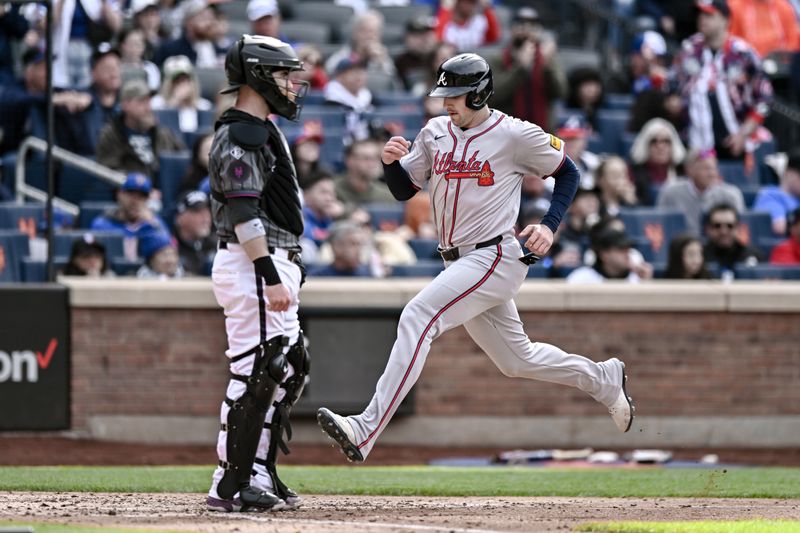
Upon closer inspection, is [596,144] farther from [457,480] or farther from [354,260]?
[457,480]

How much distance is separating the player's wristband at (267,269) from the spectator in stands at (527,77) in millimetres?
7906

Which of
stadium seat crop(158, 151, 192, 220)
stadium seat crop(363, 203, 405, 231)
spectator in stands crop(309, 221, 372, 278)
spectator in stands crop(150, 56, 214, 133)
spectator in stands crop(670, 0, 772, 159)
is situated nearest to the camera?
spectator in stands crop(309, 221, 372, 278)

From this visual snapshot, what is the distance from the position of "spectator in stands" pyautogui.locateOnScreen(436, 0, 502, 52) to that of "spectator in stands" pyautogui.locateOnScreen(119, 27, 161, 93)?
3.50m

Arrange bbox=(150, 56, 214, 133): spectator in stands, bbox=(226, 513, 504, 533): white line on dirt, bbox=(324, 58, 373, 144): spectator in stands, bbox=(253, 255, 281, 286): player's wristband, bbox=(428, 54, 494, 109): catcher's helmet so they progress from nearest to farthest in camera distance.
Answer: bbox=(226, 513, 504, 533): white line on dirt → bbox=(253, 255, 281, 286): player's wristband → bbox=(428, 54, 494, 109): catcher's helmet → bbox=(150, 56, 214, 133): spectator in stands → bbox=(324, 58, 373, 144): spectator in stands

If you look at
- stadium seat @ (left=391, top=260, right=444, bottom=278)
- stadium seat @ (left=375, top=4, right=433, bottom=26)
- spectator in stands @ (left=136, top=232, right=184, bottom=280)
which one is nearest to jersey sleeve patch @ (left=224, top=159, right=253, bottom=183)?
spectator in stands @ (left=136, top=232, right=184, bottom=280)

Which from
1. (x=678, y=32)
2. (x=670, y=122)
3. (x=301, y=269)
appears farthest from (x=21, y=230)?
(x=678, y=32)

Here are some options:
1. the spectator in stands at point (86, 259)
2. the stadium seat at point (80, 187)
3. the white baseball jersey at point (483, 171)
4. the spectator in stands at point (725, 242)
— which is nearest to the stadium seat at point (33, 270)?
the spectator in stands at point (86, 259)

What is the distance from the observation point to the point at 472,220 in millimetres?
7086

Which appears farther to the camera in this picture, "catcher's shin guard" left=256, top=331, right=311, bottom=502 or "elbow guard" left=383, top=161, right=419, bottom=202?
"elbow guard" left=383, top=161, right=419, bottom=202

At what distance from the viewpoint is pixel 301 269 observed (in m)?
6.86

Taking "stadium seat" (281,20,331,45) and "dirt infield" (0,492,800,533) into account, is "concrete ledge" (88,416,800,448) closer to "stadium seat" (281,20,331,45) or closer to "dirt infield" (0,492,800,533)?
"dirt infield" (0,492,800,533)

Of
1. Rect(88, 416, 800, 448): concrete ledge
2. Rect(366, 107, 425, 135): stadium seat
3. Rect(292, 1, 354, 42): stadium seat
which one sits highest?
Rect(292, 1, 354, 42): stadium seat

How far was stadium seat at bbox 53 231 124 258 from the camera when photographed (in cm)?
1170

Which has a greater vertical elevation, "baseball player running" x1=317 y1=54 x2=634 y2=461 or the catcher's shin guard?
"baseball player running" x1=317 y1=54 x2=634 y2=461
